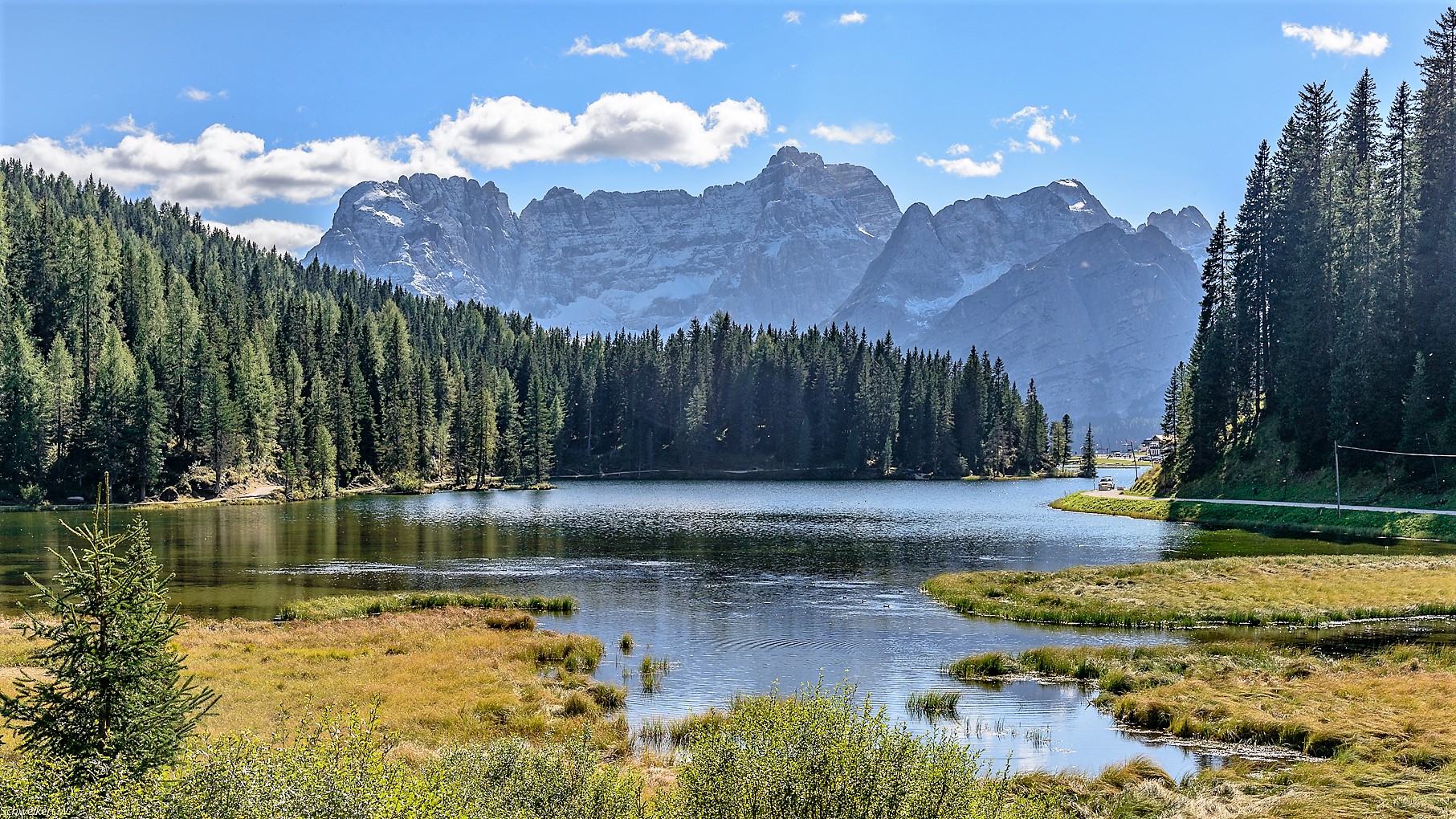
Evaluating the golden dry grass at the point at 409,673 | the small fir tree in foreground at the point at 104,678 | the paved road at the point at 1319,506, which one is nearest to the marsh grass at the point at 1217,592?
the paved road at the point at 1319,506

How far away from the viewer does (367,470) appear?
148 m

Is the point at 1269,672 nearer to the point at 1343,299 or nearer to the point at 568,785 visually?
the point at 568,785

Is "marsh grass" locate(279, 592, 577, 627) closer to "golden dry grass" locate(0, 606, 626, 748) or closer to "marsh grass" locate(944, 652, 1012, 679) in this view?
"golden dry grass" locate(0, 606, 626, 748)

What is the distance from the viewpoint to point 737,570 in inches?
2271

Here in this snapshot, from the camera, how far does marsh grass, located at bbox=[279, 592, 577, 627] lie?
4253cm

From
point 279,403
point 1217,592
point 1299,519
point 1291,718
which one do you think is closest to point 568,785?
point 1291,718

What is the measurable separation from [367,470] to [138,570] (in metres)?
141

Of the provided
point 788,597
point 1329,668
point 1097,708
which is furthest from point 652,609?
point 1329,668

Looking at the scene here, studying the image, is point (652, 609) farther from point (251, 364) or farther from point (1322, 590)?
point (251, 364)

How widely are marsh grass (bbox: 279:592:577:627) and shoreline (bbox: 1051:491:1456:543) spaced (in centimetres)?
5422

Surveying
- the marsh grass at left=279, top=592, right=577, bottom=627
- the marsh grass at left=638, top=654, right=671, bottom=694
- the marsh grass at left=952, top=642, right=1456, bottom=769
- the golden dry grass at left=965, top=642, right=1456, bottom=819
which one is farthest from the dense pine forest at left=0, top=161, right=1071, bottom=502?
the golden dry grass at left=965, top=642, right=1456, bottom=819

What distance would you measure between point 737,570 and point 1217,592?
25924 mm

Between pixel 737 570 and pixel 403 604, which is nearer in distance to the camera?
pixel 403 604

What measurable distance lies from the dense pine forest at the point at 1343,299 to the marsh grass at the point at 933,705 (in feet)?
210
